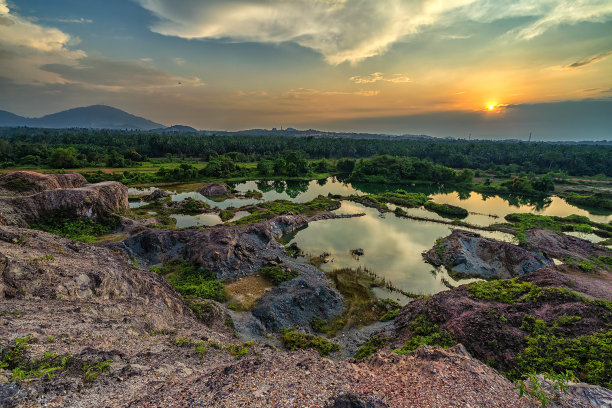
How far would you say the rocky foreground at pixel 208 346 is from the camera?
8312 millimetres

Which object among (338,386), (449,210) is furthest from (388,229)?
(338,386)

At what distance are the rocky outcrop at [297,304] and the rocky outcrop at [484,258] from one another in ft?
51.5

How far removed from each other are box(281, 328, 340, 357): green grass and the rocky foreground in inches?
61.4

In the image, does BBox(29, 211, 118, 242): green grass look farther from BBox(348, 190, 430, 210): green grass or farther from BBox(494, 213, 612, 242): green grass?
BBox(494, 213, 612, 242): green grass

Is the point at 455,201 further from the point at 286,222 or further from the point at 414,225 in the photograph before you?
the point at 286,222

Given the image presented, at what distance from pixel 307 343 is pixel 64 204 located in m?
32.9

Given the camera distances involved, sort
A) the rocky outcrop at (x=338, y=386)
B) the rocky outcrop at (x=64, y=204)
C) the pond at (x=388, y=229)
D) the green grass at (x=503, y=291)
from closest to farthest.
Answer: the rocky outcrop at (x=338, y=386) < the green grass at (x=503, y=291) < the rocky outcrop at (x=64, y=204) < the pond at (x=388, y=229)

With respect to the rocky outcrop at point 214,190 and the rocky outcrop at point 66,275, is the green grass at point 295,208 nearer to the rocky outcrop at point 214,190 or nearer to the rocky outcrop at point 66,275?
the rocky outcrop at point 214,190

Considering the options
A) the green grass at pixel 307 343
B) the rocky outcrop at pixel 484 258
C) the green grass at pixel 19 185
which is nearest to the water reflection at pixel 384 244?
the rocky outcrop at pixel 484 258

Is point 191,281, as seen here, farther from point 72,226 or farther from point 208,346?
point 72,226

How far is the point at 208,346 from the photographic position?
13.1 meters

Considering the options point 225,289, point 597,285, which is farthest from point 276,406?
point 597,285

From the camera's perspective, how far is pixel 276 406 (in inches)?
332

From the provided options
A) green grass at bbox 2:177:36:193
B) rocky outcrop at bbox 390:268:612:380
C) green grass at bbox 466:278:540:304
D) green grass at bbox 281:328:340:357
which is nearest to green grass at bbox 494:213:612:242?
green grass at bbox 466:278:540:304
